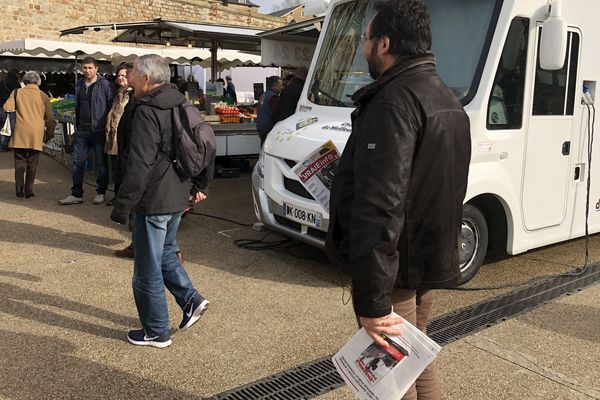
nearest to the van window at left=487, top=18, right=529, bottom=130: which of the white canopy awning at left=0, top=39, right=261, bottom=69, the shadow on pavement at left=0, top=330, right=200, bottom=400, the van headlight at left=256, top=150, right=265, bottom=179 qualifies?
the van headlight at left=256, top=150, right=265, bottom=179

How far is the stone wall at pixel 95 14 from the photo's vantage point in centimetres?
2233

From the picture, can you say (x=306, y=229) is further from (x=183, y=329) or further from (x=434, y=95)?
(x=434, y=95)

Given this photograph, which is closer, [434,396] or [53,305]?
[434,396]

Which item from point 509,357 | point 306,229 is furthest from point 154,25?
point 509,357

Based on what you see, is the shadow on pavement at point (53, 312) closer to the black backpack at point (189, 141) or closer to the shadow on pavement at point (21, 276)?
the shadow on pavement at point (21, 276)

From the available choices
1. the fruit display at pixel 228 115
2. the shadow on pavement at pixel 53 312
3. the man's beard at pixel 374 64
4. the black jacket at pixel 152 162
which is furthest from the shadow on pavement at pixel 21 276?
the fruit display at pixel 228 115

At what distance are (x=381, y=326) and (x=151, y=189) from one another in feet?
6.56

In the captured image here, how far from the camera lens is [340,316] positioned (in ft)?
14.1

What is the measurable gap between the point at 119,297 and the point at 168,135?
5.52 ft

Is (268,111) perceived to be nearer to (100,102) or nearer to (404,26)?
(100,102)

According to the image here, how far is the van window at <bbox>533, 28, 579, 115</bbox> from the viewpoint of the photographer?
4.96 meters

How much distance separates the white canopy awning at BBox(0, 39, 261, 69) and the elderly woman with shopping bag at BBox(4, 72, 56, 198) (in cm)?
504

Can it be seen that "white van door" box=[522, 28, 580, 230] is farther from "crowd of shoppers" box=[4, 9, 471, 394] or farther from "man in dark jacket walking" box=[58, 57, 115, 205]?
"man in dark jacket walking" box=[58, 57, 115, 205]

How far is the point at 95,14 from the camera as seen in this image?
25.0 meters
